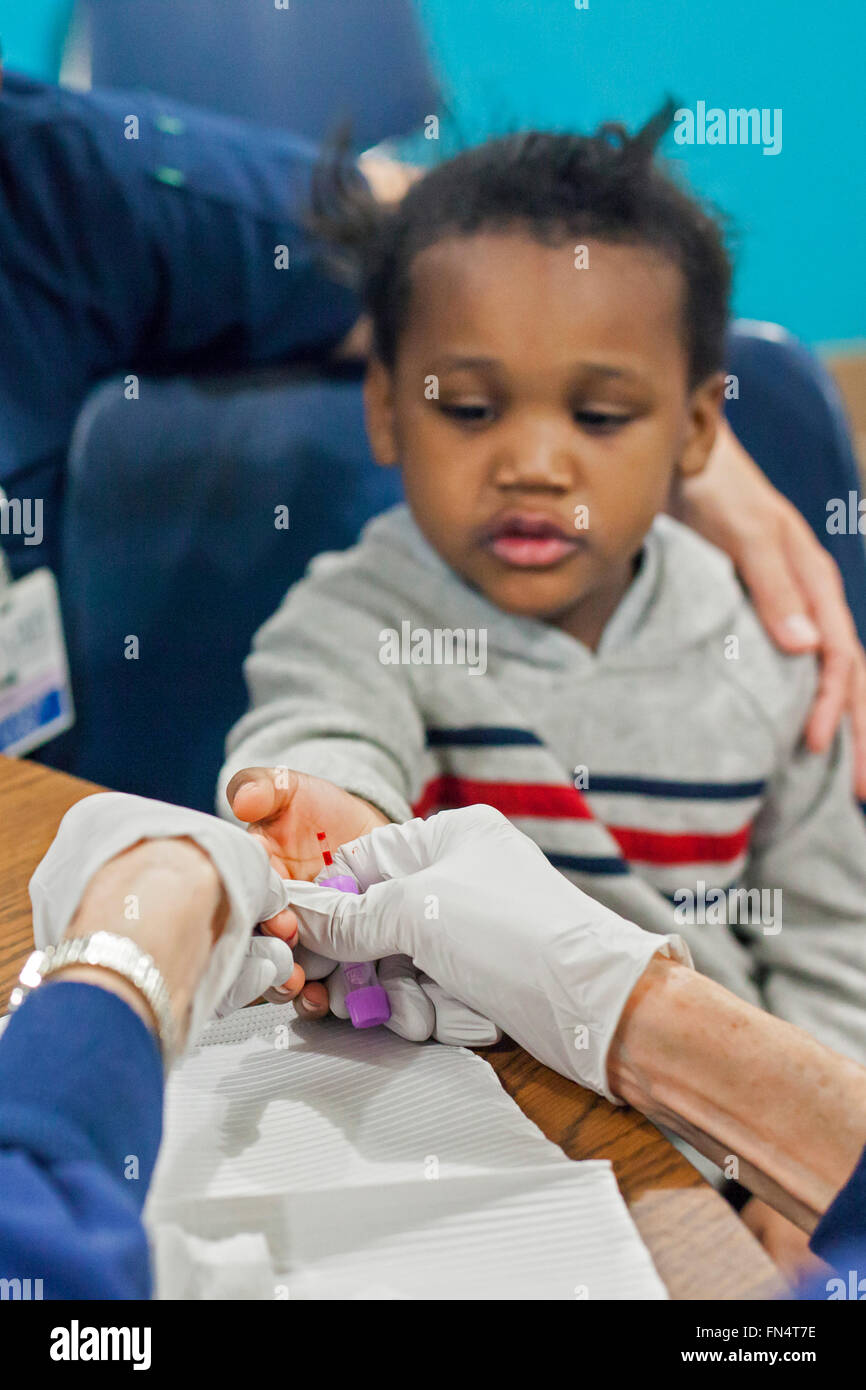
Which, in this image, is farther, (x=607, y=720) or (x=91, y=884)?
(x=607, y=720)

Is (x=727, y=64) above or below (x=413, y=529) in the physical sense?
above

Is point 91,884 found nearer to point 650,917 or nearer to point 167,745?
point 650,917

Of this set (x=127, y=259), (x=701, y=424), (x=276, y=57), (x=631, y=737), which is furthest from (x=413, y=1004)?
(x=276, y=57)

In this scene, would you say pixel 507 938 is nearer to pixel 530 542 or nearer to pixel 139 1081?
pixel 139 1081

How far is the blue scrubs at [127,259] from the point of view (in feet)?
2.17

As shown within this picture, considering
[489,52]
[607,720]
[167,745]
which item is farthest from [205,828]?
[489,52]

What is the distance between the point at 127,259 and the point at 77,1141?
0.55m

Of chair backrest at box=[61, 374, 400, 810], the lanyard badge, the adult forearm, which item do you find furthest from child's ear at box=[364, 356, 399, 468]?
the adult forearm

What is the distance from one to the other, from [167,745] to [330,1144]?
474 millimetres

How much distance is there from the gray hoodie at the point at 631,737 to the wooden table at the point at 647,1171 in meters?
0.14

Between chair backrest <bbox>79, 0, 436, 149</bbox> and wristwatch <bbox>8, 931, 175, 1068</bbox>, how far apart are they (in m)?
0.81
